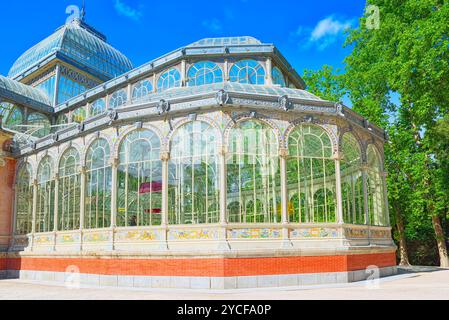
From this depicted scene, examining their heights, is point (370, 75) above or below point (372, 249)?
above

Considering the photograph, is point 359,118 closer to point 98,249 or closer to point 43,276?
point 98,249

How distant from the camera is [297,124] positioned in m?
16.6

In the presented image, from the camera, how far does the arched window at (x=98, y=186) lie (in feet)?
57.6

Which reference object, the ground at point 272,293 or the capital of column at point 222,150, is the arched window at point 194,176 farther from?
the ground at point 272,293

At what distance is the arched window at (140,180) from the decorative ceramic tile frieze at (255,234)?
121 inches

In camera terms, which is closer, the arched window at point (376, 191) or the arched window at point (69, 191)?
the arched window at point (69, 191)

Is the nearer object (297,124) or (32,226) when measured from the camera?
(297,124)

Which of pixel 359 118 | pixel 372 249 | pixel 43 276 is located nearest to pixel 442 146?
pixel 359 118

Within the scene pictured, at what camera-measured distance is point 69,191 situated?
1950 cm

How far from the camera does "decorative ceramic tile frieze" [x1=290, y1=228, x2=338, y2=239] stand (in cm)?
1559

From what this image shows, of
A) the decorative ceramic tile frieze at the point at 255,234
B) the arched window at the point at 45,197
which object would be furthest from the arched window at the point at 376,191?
the arched window at the point at 45,197

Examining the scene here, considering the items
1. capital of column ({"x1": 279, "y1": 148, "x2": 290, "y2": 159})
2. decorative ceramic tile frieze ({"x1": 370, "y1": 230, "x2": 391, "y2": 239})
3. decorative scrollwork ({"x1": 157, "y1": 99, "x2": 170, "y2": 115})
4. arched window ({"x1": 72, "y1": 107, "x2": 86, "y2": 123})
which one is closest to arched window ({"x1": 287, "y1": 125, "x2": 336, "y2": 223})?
capital of column ({"x1": 279, "y1": 148, "x2": 290, "y2": 159})
